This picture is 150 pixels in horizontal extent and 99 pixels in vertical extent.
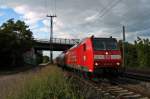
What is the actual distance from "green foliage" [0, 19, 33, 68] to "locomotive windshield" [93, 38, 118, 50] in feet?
116

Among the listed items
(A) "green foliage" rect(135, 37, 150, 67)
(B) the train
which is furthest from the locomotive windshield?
(A) "green foliage" rect(135, 37, 150, 67)

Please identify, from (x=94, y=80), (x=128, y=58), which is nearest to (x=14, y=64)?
(x=128, y=58)

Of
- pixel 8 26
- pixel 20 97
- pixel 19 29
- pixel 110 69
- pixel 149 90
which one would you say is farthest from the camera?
pixel 19 29

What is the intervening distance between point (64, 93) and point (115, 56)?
10.6 meters

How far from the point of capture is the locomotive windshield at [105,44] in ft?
67.3

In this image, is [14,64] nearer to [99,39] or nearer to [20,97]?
[99,39]

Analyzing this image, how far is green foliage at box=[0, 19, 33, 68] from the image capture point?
5503cm

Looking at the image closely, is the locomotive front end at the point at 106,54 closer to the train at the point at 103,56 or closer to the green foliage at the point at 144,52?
the train at the point at 103,56

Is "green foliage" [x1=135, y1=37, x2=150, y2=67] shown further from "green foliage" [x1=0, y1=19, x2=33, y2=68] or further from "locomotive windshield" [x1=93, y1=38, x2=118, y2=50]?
"locomotive windshield" [x1=93, y1=38, x2=118, y2=50]

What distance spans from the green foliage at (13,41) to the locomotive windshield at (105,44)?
1387 inches

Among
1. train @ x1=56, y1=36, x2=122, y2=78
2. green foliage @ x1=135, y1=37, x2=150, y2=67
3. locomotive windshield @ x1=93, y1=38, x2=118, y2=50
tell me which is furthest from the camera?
green foliage @ x1=135, y1=37, x2=150, y2=67

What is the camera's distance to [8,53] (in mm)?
57281

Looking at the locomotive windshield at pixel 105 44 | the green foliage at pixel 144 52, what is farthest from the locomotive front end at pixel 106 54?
the green foliage at pixel 144 52

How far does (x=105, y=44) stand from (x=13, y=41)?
38.7 m
